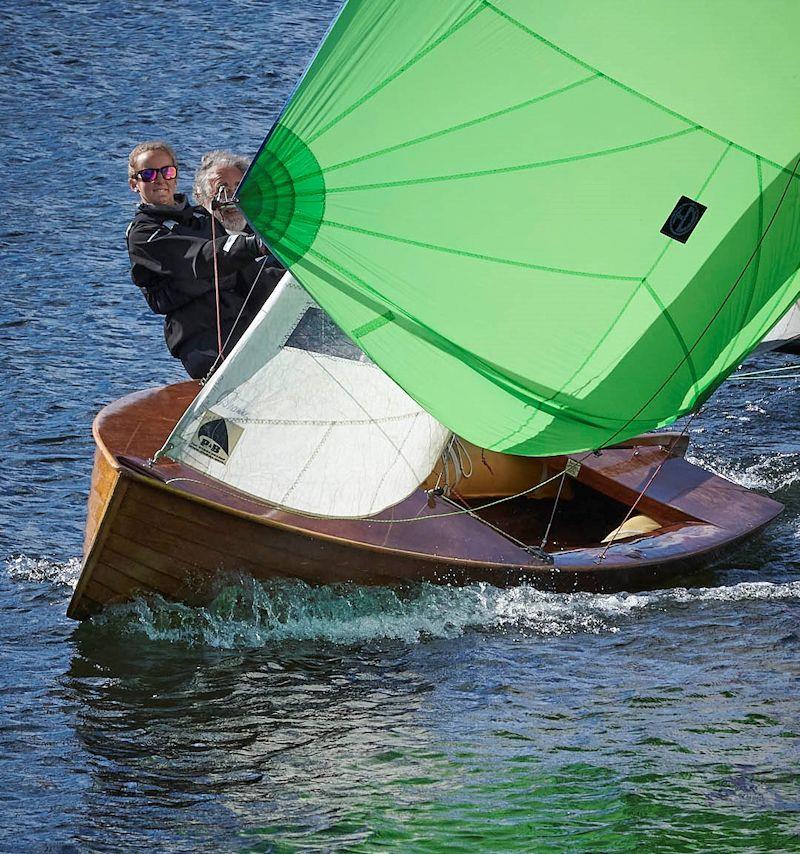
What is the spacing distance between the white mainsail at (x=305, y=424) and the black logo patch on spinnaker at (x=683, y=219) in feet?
4.63

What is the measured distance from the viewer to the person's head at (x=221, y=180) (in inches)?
299

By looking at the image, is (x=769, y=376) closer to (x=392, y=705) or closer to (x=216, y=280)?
(x=216, y=280)

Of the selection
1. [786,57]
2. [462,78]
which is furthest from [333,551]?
[786,57]


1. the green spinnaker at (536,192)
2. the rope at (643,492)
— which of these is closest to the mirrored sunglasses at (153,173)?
the green spinnaker at (536,192)

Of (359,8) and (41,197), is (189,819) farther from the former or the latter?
(41,197)

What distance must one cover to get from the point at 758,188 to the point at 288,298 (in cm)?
209

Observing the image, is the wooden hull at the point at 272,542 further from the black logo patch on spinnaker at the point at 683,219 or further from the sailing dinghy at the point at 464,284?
the black logo patch on spinnaker at the point at 683,219

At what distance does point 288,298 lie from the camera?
7.07 m

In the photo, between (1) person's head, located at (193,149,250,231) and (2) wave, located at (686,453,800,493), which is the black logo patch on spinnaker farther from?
(2) wave, located at (686,453,800,493)

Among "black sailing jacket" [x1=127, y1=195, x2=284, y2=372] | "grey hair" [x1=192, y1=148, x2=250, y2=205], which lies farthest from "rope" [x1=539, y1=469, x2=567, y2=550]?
"grey hair" [x1=192, y1=148, x2=250, y2=205]

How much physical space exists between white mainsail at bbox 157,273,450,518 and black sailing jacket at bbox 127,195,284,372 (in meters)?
0.58

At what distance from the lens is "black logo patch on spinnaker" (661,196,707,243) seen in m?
6.56

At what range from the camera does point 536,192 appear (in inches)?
248

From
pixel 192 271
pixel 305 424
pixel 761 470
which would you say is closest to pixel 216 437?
pixel 305 424
